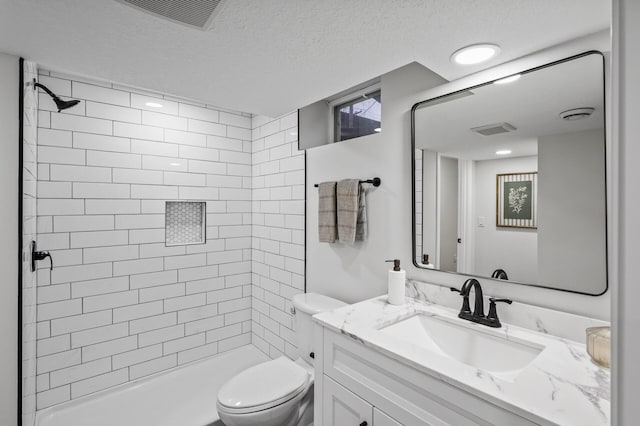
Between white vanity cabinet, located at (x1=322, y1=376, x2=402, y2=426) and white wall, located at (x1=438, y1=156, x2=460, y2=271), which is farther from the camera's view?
white wall, located at (x1=438, y1=156, x2=460, y2=271)

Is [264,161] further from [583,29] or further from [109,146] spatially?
[583,29]

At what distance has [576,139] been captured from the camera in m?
1.16

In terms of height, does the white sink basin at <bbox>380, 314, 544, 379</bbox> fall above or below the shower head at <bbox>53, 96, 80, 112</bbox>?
below

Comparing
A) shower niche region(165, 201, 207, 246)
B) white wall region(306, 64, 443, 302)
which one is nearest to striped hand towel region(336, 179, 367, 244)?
white wall region(306, 64, 443, 302)

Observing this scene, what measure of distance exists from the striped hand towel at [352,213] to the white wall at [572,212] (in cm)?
91

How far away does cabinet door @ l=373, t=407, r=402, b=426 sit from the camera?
105 centimetres

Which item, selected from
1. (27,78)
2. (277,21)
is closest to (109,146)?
(27,78)

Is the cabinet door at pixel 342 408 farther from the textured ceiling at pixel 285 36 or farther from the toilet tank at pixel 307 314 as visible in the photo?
the textured ceiling at pixel 285 36

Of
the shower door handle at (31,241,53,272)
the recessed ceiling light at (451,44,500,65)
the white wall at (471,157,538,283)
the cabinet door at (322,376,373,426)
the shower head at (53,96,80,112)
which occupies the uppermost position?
the shower head at (53,96,80,112)

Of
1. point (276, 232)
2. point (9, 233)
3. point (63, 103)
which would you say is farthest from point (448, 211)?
point (63, 103)

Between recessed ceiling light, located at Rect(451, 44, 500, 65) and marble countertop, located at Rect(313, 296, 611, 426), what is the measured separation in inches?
43.6

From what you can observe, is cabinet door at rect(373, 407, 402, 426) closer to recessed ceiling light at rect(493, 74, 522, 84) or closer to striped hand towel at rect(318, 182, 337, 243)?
striped hand towel at rect(318, 182, 337, 243)
